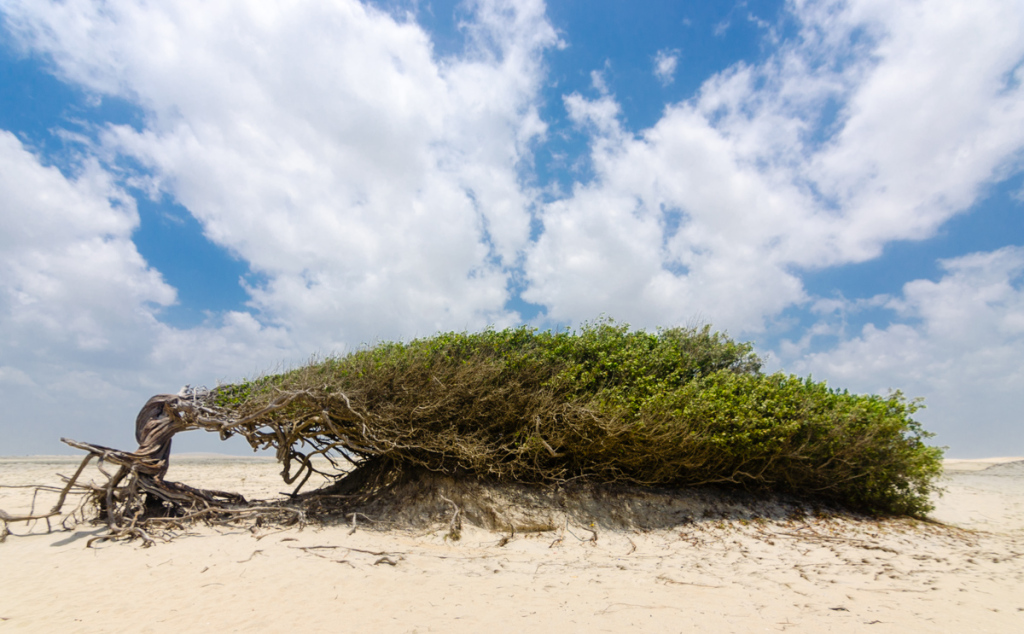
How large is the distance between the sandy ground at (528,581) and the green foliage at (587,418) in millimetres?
1268

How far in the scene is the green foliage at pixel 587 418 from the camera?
9930 mm

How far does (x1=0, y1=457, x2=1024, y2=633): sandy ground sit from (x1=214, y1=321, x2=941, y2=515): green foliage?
49.9 inches

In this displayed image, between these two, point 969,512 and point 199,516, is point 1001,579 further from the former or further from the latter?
point 199,516

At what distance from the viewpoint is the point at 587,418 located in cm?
973

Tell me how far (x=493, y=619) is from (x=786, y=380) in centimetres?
899

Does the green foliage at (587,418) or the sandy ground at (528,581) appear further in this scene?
the green foliage at (587,418)

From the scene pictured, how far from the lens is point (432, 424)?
34.0 feet

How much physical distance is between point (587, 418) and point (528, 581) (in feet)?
10.9

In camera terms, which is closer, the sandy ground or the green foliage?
the sandy ground

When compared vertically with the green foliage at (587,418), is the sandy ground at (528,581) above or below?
below

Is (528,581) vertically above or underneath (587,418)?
underneath

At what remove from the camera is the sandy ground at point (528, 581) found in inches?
230

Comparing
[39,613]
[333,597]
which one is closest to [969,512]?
[333,597]

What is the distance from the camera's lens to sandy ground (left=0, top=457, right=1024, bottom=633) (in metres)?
5.84
